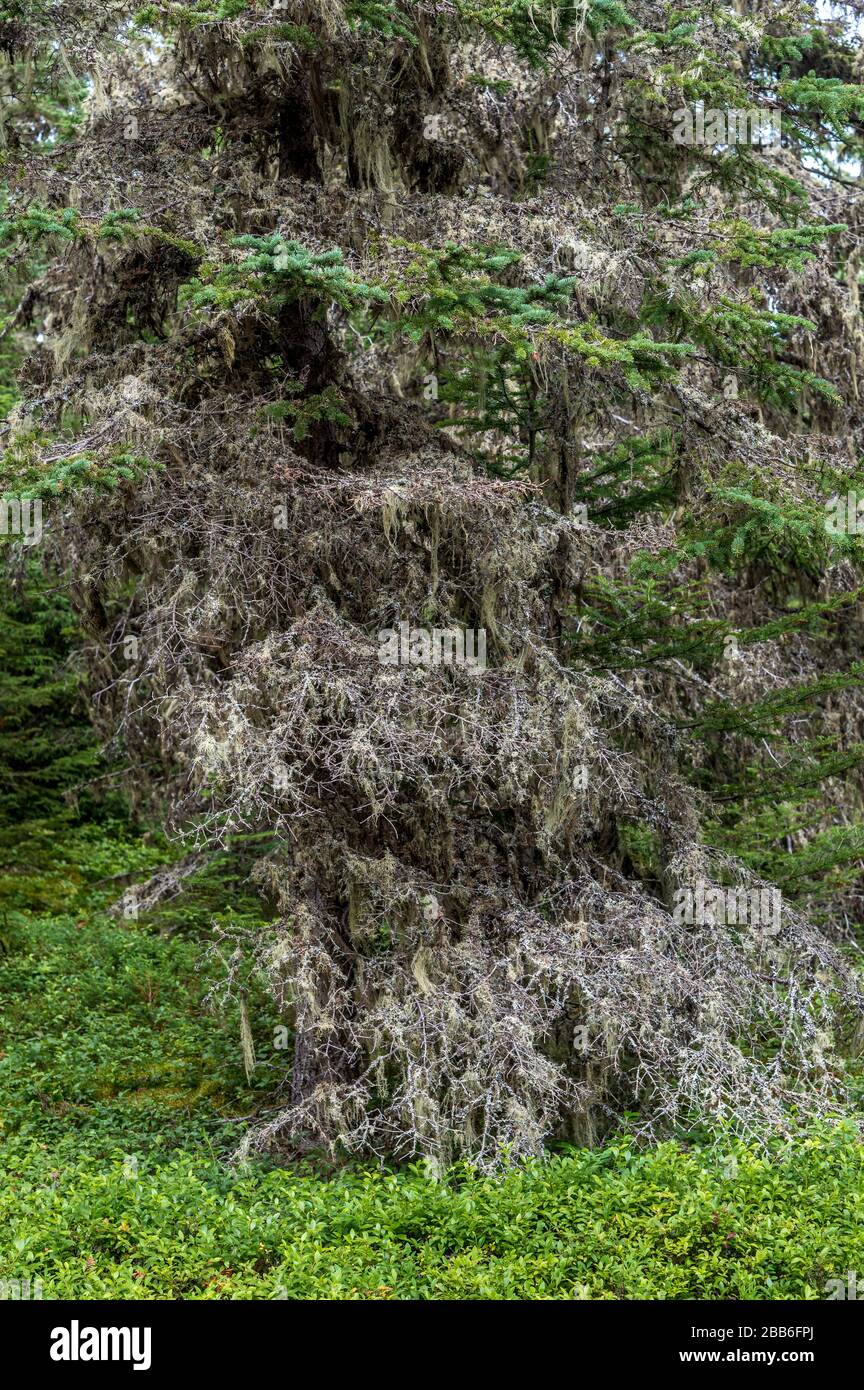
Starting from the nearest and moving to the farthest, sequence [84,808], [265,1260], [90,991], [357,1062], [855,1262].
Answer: [855,1262], [265,1260], [357,1062], [90,991], [84,808]

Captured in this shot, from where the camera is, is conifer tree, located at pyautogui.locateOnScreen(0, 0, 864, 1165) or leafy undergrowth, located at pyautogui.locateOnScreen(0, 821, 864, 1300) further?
conifer tree, located at pyautogui.locateOnScreen(0, 0, 864, 1165)

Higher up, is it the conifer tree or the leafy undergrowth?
the conifer tree

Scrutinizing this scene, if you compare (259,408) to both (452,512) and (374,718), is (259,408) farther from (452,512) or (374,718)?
(374,718)

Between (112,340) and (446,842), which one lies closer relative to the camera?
(446,842)

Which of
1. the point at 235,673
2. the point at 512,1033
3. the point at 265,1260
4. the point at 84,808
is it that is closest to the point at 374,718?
the point at 235,673

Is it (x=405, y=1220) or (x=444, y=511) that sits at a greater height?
(x=444, y=511)

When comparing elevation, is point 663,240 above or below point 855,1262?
above

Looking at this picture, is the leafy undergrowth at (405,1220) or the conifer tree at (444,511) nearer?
the leafy undergrowth at (405,1220)

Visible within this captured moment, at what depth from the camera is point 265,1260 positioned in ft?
19.3

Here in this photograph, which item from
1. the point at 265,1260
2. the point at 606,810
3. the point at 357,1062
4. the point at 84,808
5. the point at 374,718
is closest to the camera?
the point at 265,1260

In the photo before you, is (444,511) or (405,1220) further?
(444,511)

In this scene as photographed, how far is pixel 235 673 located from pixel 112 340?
7.45 feet

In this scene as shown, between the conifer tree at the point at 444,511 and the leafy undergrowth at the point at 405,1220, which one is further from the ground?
the conifer tree at the point at 444,511

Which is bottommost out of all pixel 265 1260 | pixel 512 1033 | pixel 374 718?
pixel 265 1260
